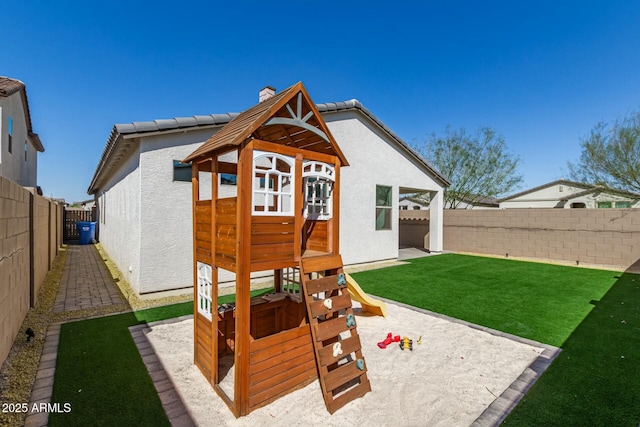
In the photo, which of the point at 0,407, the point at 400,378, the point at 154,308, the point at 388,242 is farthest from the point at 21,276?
the point at 388,242

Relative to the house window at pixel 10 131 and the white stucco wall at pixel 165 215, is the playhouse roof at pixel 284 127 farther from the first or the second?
the house window at pixel 10 131

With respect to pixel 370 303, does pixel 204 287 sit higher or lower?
higher

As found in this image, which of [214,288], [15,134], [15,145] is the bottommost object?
[214,288]

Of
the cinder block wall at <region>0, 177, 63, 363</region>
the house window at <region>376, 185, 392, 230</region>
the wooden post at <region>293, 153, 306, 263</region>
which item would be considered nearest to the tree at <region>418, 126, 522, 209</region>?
the house window at <region>376, 185, 392, 230</region>

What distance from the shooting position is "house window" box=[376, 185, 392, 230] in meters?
Answer: 13.7

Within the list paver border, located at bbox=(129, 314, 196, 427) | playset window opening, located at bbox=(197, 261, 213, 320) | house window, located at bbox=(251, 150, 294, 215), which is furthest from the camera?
playset window opening, located at bbox=(197, 261, 213, 320)

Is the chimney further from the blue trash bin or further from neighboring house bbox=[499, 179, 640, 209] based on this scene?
neighboring house bbox=[499, 179, 640, 209]

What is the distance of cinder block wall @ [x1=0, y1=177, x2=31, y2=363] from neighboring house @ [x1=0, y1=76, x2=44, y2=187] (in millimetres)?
6806

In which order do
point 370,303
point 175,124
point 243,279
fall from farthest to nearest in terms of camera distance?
point 175,124, point 370,303, point 243,279

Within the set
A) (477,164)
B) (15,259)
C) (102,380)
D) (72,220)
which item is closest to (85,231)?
(72,220)

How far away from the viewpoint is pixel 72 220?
2238cm

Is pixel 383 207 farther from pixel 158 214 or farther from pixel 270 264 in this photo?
pixel 270 264

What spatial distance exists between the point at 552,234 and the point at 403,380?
1470 cm

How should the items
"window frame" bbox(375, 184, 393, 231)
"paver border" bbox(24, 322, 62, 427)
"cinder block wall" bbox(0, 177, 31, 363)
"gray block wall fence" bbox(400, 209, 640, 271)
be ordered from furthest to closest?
1. "window frame" bbox(375, 184, 393, 231)
2. "gray block wall fence" bbox(400, 209, 640, 271)
3. "cinder block wall" bbox(0, 177, 31, 363)
4. "paver border" bbox(24, 322, 62, 427)
